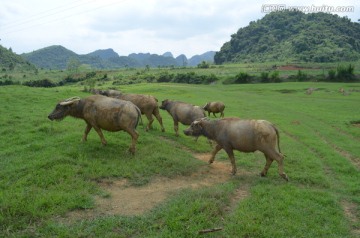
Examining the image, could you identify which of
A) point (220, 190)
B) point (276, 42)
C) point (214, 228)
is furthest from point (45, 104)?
point (276, 42)

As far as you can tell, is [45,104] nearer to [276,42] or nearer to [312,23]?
[276,42]

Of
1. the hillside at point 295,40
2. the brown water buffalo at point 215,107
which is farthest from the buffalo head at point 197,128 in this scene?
the hillside at point 295,40

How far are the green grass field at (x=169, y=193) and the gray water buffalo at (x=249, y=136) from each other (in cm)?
88

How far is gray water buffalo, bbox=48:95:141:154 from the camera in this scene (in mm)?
12047

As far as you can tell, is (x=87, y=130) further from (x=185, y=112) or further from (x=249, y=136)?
(x=249, y=136)

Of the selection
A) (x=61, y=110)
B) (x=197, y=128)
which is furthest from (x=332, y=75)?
(x=61, y=110)

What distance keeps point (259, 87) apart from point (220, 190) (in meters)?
47.0

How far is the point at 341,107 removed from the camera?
111 feet

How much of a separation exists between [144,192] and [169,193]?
728mm

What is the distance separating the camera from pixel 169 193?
9391 millimetres

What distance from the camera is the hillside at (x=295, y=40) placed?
9875cm

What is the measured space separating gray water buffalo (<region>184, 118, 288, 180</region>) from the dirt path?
3.49ft

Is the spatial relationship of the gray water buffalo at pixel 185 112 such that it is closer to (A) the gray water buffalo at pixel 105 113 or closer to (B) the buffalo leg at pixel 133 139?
(A) the gray water buffalo at pixel 105 113

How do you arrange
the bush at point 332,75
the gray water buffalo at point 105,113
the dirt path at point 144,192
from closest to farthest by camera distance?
the dirt path at point 144,192 < the gray water buffalo at point 105,113 < the bush at point 332,75
